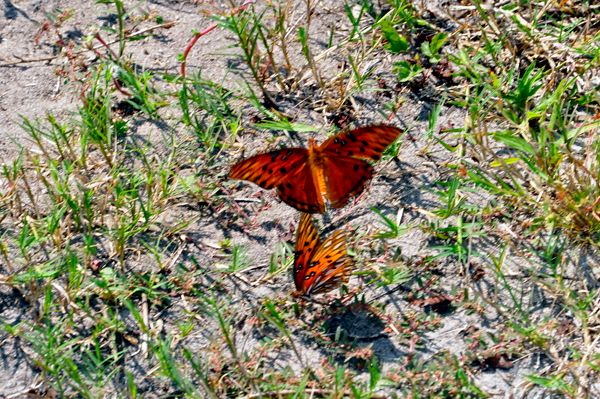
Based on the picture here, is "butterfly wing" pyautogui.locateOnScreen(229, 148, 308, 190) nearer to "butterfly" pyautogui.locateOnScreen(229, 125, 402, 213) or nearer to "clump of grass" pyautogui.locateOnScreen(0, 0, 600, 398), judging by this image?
"butterfly" pyautogui.locateOnScreen(229, 125, 402, 213)

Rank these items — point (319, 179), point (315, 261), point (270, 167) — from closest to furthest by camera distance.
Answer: point (315, 261)
point (270, 167)
point (319, 179)

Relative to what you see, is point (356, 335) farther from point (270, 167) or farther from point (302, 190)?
point (270, 167)

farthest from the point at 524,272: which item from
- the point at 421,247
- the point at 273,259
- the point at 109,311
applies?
the point at 109,311

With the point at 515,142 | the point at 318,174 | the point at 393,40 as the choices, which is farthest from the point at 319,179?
the point at 393,40

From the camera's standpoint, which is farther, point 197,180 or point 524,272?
point 197,180

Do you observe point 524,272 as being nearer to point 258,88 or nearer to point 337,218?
point 337,218

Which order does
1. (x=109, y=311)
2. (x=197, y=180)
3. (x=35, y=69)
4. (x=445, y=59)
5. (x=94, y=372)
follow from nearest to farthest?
(x=94, y=372)
(x=109, y=311)
(x=197, y=180)
(x=445, y=59)
(x=35, y=69)

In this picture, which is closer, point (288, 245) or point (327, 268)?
point (327, 268)

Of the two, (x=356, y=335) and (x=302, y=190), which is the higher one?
(x=302, y=190)

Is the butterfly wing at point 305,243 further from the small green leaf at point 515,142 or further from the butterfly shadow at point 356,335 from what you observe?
the small green leaf at point 515,142
